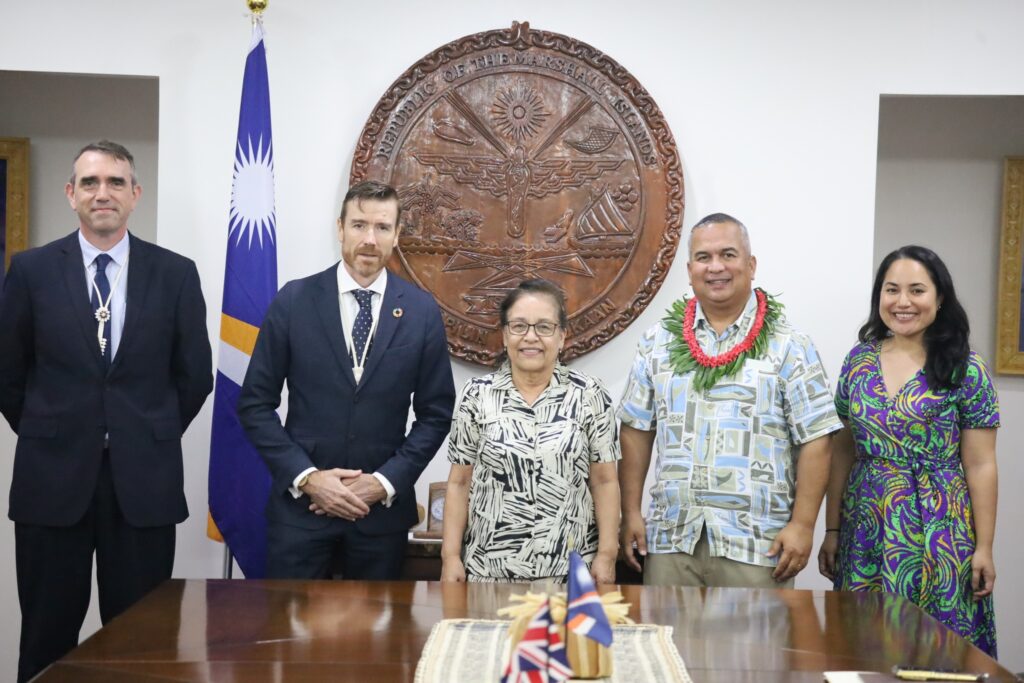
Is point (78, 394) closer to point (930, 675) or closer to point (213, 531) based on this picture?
point (213, 531)

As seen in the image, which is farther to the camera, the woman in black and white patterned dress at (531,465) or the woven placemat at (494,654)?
the woman in black and white patterned dress at (531,465)

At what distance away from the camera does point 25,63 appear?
388 cm

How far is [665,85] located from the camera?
3.88m

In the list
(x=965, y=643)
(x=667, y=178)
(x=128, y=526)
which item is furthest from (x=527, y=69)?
(x=965, y=643)

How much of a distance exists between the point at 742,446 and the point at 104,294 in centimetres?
189

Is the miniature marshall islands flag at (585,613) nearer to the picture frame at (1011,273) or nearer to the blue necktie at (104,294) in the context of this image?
the blue necktie at (104,294)

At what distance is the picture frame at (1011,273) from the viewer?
4312 millimetres

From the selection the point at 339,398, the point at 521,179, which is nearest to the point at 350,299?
the point at 339,398

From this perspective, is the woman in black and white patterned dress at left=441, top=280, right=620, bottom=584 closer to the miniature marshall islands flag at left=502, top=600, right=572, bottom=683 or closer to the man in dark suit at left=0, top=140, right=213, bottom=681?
the man in dark suit at left=0, top=140, right=213, bottom=681

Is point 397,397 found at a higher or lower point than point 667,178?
lower

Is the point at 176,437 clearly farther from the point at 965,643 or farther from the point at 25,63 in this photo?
the point at 965,643

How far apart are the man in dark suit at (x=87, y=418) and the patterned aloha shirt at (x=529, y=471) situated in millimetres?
932

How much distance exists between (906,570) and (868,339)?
2.28 feet

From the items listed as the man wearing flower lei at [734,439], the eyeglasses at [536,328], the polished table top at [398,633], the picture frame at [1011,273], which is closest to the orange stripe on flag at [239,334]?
the eyeglasses at [536,328]
